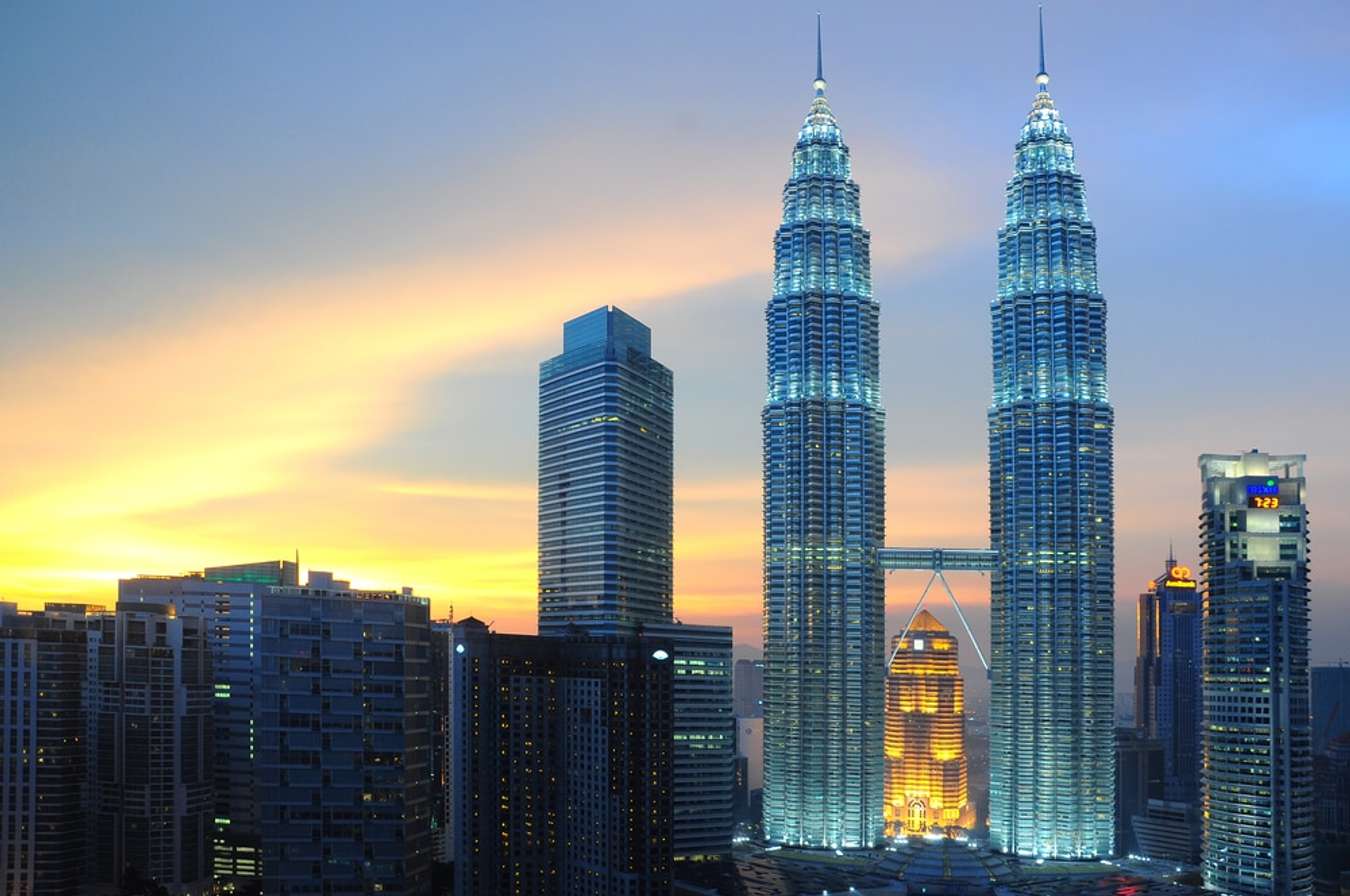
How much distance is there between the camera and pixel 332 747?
409 ft

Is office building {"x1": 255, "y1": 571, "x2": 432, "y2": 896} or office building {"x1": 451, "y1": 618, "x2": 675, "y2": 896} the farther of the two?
office building {"x1": 451, "y1": 618, "x2": 675, "y2": 896}

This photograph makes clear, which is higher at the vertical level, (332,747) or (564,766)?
(332,747)

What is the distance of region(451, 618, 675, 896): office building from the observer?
167875 mm

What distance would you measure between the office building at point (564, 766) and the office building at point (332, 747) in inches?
1732

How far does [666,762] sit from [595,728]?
10.3 metres

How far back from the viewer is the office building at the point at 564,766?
16788cm

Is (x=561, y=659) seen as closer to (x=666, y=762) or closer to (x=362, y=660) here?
(x=666, y=762)

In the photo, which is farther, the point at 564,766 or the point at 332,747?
the point at 564,766

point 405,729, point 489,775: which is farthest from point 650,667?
point 405,729

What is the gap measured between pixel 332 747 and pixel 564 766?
5855 cm

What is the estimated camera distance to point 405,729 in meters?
128

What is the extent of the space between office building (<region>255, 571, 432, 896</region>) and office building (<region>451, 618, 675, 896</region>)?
44.0m

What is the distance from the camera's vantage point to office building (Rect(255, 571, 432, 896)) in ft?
407

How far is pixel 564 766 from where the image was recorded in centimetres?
17962
